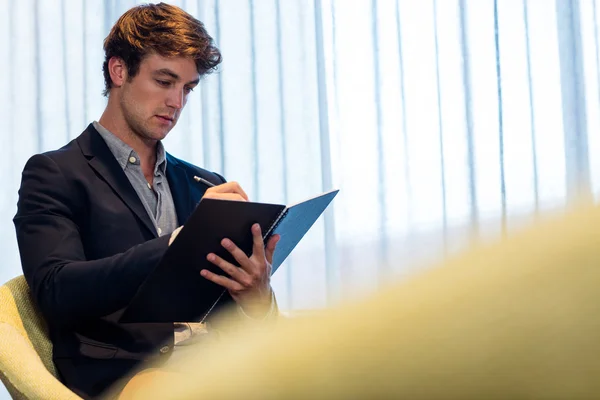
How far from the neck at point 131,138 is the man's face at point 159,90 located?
0.01m

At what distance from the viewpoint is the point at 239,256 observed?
4.10 ft

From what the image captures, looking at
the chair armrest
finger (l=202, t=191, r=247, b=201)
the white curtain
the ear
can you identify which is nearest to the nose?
the ear

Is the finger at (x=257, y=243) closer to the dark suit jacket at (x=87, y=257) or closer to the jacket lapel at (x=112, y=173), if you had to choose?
the dark suit jacket at (x=87, y=257)

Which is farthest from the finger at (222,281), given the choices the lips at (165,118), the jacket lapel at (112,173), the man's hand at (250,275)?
the lips at (165,118)

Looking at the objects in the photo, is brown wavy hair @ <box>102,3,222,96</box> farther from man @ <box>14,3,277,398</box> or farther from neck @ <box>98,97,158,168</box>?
neck @ <box>98,97,158,168</box>

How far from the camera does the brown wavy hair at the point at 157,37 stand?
5.54 feet

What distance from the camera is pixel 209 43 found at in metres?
1.76

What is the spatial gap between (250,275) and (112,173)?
36 cm

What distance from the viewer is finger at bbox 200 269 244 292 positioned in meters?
1.23

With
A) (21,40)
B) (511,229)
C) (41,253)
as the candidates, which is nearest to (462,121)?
(21,40)

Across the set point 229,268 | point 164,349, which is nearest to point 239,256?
point 229,268

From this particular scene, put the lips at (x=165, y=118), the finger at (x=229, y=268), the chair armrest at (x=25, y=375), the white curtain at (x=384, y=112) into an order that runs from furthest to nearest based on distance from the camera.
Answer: the white curtain at (x=384, y=112)
the lips at (x=165, y=118)
the finger at (x=229, y=268)
the chair armrest at (x=25, y=375)

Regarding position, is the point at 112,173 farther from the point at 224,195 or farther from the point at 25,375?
the point at 25,375

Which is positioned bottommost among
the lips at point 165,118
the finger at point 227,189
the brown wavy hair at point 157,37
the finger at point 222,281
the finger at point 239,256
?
the finger at point 222,281
